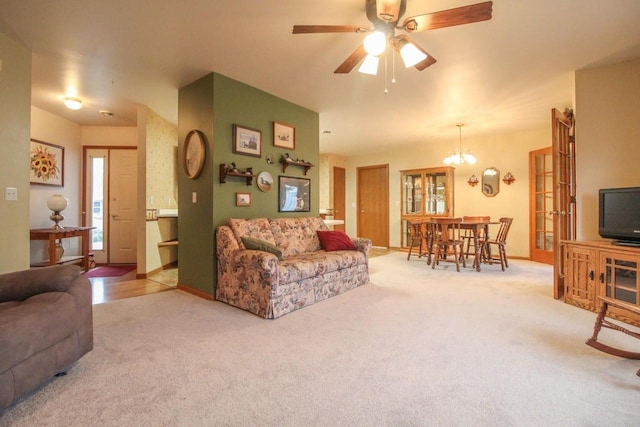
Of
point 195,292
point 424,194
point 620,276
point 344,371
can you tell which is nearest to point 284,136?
point 195,292

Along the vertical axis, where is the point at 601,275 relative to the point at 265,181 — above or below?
below

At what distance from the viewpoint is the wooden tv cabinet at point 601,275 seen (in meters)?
2.58

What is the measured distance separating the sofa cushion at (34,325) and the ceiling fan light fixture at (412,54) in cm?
281

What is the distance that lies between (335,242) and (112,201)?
4.42 m

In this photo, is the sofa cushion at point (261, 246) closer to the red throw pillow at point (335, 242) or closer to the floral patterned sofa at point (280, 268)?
the floral patterned sofa at point (280, 268)

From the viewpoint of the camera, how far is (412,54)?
7.30 ft

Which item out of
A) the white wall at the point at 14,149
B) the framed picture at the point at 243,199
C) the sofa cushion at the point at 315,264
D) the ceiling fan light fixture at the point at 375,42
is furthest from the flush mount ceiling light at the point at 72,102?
the ceiling fan light fixture at the point at 375,42

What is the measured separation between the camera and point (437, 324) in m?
2.57

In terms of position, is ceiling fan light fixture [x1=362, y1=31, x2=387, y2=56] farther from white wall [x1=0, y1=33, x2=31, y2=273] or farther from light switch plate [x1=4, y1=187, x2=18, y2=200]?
light switch plate [x1=4, y1=187, x2=18, y2=200]

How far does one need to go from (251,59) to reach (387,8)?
160 centimetres

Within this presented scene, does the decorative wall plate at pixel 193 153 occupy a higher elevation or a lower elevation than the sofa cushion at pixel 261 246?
higher

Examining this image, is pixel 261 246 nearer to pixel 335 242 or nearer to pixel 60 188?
pixel 335 242

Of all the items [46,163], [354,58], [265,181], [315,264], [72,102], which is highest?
[72,102]

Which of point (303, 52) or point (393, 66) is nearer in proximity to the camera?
point (303, 52)
